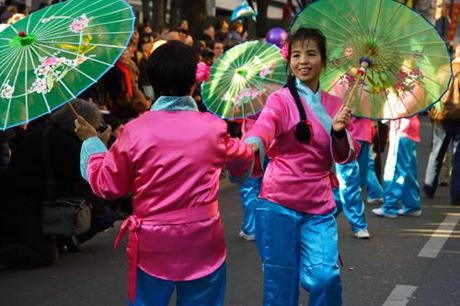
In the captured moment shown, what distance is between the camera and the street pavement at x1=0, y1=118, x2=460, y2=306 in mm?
5918

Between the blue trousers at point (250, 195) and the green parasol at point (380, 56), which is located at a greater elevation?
the green parasol at point (380, 56)

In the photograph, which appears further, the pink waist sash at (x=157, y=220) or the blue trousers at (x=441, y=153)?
the blue trousers at (x=441, y=153)

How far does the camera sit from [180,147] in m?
3.49

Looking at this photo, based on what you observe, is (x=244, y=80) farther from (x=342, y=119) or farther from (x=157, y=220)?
(x=157, y=220)

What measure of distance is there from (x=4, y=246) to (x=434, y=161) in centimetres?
584

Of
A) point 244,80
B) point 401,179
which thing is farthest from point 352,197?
point 244,80

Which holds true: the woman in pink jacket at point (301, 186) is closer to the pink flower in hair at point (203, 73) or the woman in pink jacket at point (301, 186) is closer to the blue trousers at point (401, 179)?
the pink flower in hair at point (203, 73)

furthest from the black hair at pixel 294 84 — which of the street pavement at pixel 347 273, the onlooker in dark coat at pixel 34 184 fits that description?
the onlooker in dark coat at pixel 34 184

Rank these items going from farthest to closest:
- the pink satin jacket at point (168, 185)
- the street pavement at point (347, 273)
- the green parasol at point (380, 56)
→ the street pavement at point (347, 273) < the green parasol at point (380, 56) < the pink satin jacket at point (168, 185)

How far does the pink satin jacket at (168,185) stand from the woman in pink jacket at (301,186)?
0.69m

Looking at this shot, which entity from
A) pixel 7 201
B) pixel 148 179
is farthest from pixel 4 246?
pixel 148 179

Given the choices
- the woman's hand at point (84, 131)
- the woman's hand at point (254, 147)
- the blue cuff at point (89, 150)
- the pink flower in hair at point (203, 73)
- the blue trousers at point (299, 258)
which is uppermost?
the woman's hand at point (84, 131)

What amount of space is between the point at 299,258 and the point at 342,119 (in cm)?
72

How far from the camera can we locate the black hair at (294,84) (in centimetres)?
429
